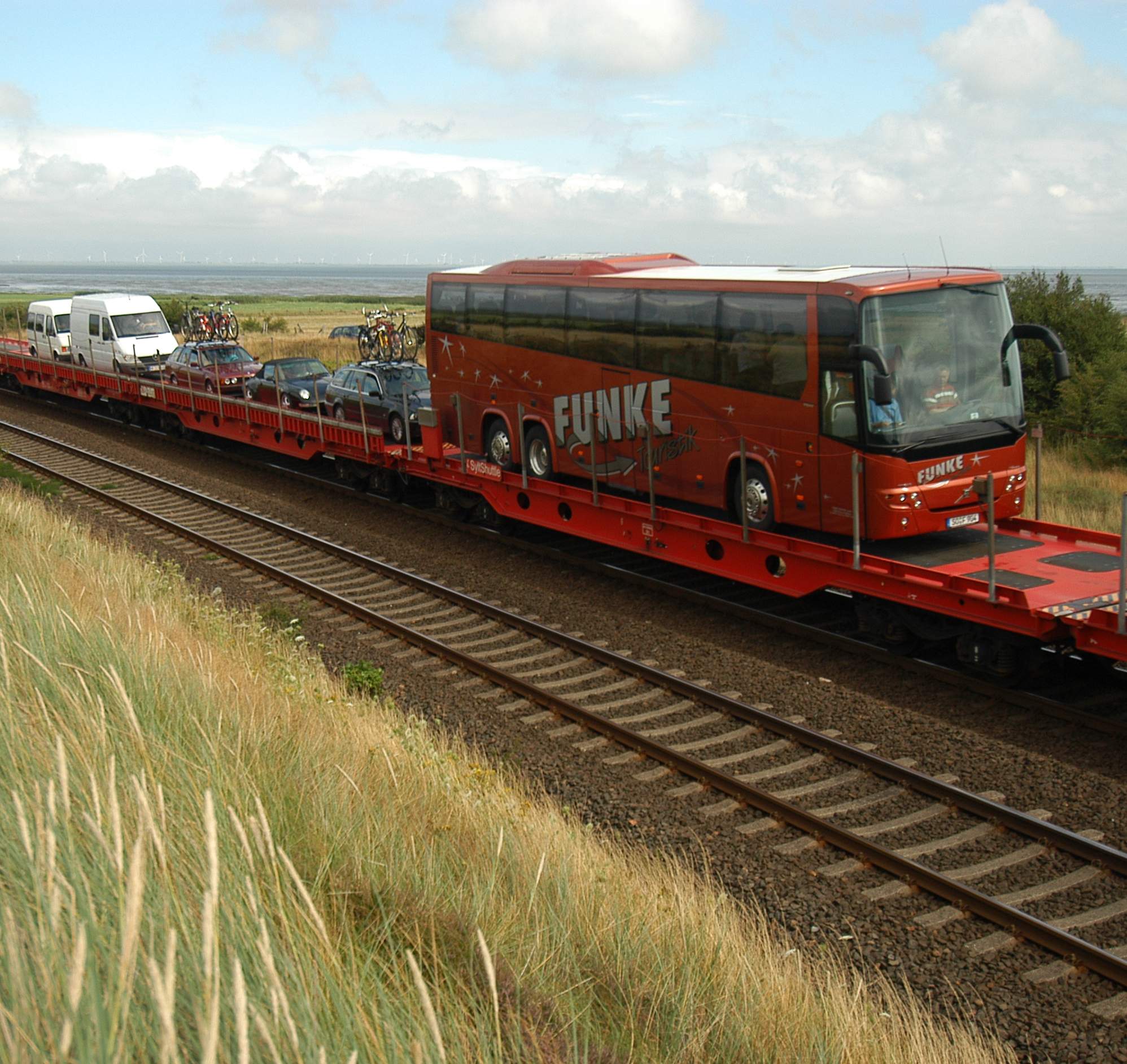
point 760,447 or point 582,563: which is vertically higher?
point 760,447

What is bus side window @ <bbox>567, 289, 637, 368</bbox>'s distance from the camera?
13328mm

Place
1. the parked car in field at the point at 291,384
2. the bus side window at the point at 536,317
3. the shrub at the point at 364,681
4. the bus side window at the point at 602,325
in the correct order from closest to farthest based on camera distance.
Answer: the shrub at the point at 364,681, the bus side window at the point at 602,325, the bus side window at the point at 536,317, the parked car in field at the point at 291,384

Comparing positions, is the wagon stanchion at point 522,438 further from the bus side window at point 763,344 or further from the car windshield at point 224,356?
the car windshield at point 224,356

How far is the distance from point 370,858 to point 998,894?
401 centimetres

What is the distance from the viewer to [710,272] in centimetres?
1289

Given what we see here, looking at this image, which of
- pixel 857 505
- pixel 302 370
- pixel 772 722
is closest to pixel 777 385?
pixel 857 505

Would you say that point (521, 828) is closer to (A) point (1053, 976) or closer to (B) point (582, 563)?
(A) point (1053, 976)

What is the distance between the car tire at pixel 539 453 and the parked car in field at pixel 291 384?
7644 mm

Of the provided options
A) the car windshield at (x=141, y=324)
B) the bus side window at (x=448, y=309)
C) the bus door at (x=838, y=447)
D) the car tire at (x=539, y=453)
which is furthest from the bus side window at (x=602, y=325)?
the car windshield at (x=141, y=324)

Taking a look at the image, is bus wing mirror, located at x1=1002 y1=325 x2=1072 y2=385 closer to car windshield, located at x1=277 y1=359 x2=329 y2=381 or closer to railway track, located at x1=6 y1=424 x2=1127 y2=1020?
railway track, located at x1=6 y1=424 x2=1127 y2=1020

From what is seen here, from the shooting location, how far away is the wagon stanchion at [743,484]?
11.4m

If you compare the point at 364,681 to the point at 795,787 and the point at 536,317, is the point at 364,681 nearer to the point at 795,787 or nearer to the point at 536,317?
the point at 795,787

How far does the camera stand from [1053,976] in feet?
19.4

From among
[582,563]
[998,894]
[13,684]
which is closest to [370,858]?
[13,684]
